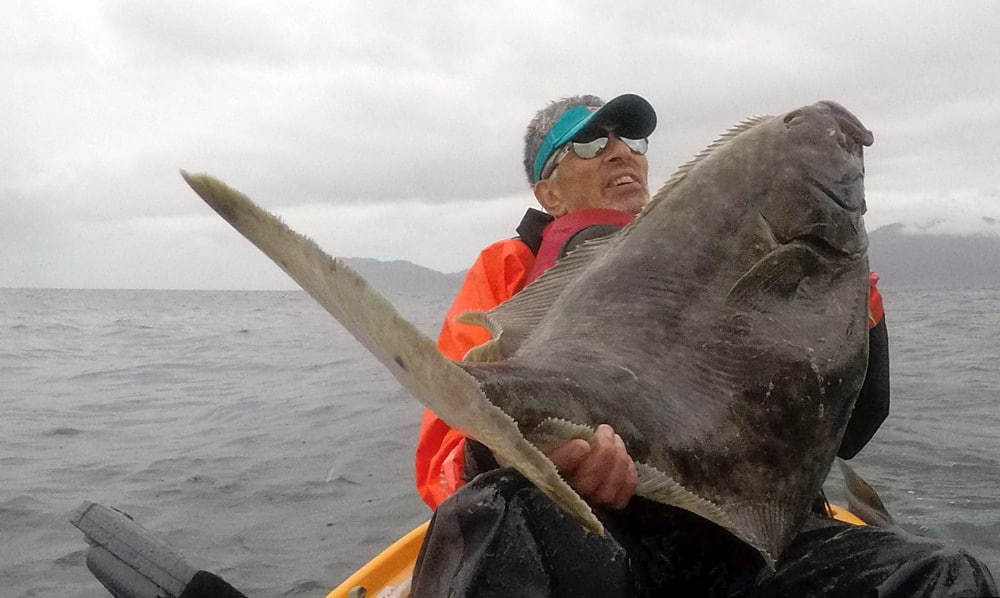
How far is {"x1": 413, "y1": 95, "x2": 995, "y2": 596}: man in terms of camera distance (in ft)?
6.32

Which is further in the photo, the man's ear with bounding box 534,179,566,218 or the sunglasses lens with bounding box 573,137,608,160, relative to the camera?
the man's ear with bounding box 534,179,566,218

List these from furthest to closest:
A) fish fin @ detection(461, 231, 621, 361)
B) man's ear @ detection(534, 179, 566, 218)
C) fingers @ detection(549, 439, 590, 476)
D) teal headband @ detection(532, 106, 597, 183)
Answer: man's ear @ detection(534, 179, 566, 218) < teal headband @ detection(532, 106, 597, 183) < fish fin @ detection(461, 231, 621, 361) < fingers @ detection(549, 439, 590, 476)

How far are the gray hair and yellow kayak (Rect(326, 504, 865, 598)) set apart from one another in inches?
87.4

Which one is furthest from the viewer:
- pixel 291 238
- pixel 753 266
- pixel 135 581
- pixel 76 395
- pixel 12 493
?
pixel 76 395

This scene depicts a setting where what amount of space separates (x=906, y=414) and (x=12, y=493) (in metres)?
9.95

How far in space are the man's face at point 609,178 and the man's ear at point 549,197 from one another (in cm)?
11

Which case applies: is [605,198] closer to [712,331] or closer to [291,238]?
[712,331]

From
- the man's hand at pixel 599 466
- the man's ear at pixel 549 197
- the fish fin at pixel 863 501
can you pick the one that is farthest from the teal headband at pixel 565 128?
the fish fin at pixel 863 501

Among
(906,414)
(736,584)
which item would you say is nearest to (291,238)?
(736,584)

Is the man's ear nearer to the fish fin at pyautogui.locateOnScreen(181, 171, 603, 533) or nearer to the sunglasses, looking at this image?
the sunglasses

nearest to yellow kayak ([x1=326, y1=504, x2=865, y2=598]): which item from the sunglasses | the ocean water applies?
the ocean water

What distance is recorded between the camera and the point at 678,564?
241cm

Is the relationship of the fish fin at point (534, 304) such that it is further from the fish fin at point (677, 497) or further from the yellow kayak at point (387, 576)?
the yellow kayak at point (387, 576)

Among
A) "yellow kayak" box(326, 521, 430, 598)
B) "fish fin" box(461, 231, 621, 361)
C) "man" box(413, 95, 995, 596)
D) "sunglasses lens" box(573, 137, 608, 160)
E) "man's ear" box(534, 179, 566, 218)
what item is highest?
"sunglasses lens" box(573, 137, 608, 160)
